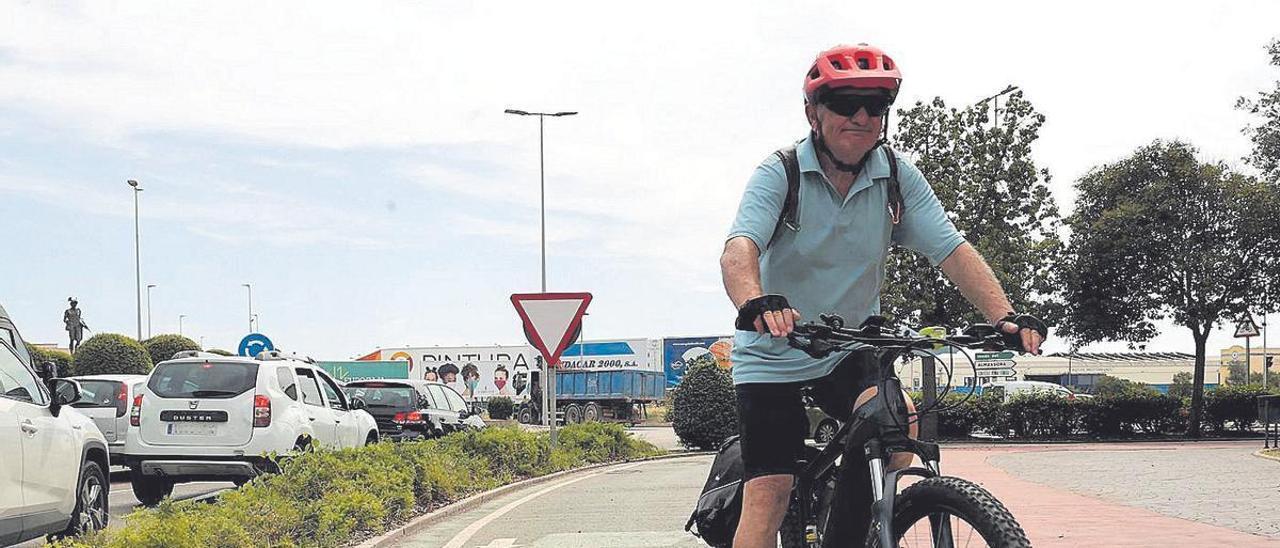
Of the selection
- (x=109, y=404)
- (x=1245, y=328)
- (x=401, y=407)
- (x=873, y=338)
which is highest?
(x=873, y=338)

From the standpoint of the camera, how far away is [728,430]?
2823 centimetres

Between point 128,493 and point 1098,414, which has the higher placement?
point 128,493

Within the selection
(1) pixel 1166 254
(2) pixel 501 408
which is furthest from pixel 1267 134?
(2) pixel 501 408

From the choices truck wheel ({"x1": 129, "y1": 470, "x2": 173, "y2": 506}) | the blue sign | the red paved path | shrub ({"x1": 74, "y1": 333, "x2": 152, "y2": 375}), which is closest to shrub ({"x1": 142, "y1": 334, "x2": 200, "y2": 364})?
shrub ({"x1": 74, "y1": 333, "x2": 152, "y2": 375})

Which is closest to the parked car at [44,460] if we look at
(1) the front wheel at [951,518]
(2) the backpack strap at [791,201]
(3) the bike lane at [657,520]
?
(3) the bike lane at [657,520]

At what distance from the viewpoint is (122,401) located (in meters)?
17.3

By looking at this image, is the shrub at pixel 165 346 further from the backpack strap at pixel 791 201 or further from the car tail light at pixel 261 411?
the backpack strap at pixel 791 201

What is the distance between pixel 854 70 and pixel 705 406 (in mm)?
24757

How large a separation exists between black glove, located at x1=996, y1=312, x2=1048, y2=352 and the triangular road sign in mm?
32480

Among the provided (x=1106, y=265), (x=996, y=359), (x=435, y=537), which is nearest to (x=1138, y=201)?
(x=1106, y=265)

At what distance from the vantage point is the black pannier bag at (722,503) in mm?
4371

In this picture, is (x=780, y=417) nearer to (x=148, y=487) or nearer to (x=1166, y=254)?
(x=148, y=487)

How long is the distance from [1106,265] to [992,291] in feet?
104

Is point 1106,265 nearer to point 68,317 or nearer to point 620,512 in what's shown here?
point 620,512
